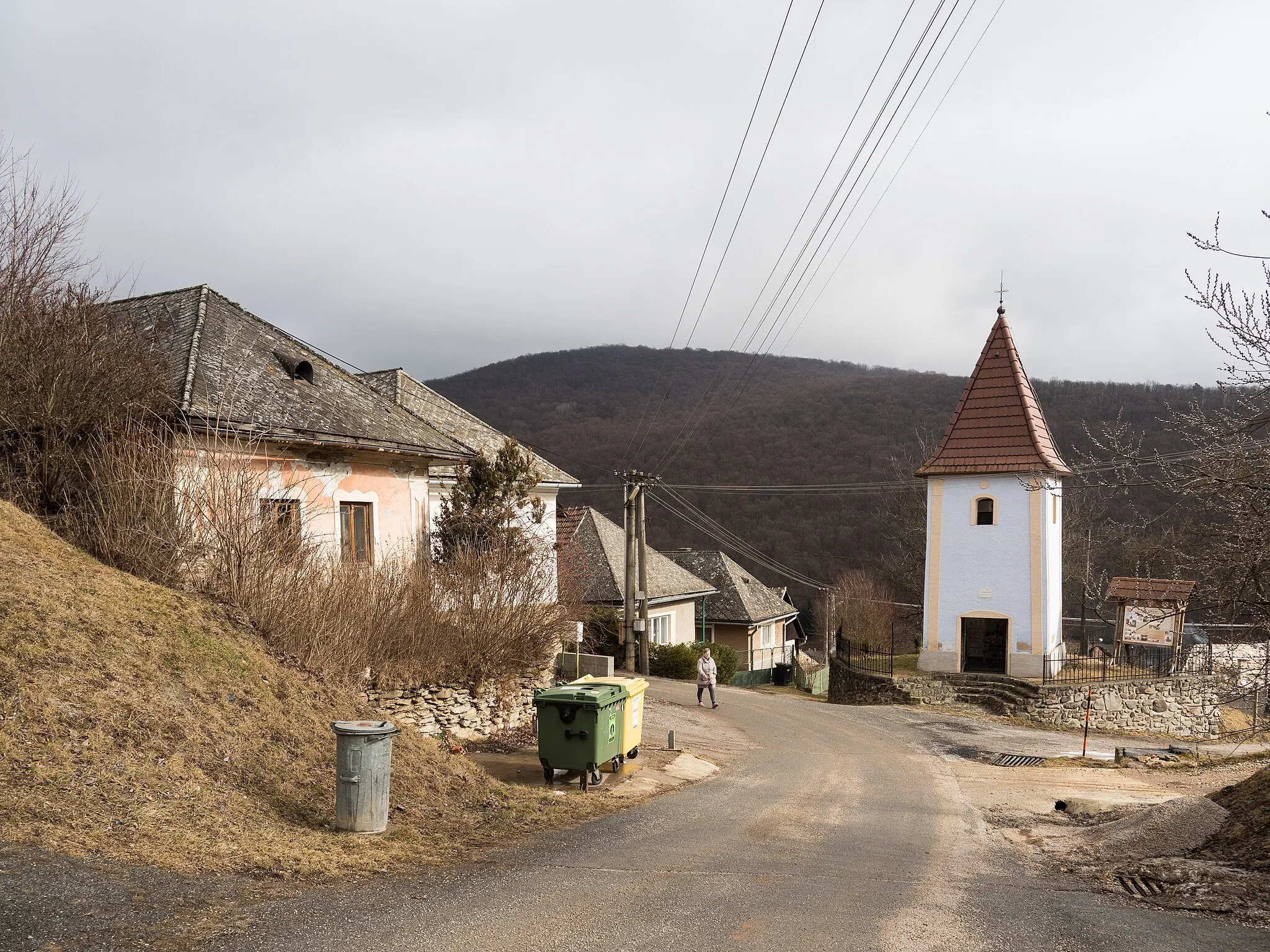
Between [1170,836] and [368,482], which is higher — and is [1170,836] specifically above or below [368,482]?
below

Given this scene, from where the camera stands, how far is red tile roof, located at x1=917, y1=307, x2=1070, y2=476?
28.3 m

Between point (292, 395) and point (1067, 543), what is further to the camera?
point (1067, 543)

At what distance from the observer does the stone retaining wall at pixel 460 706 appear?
45.3 feet

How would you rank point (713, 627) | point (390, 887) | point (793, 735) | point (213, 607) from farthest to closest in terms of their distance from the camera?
point (713, 627) < point (793, 735) < point (213, 607) < point (390, 887)

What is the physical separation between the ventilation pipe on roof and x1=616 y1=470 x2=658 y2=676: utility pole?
13976 millimetres

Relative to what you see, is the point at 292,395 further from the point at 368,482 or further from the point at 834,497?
the point at 834,497

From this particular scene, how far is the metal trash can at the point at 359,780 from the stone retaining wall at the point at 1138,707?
2127cm

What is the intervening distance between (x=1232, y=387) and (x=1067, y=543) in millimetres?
39646

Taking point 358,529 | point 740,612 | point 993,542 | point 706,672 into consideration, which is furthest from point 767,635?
point 358,529

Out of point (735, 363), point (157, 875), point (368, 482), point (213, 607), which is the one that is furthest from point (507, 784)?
point (735, 363)

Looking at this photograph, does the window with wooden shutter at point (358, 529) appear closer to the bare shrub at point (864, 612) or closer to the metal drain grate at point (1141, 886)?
the metal drain grate at point (1141, 886)

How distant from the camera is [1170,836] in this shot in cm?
1028

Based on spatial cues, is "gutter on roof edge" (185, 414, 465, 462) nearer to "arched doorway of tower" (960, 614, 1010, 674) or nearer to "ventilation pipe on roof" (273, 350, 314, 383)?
"ventilation pipe on roof" (273, 350, 314, 383)

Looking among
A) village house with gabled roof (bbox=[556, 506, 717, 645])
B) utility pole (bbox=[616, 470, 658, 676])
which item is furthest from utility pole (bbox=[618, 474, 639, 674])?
village house with gabled roof (bbox=[556, 506, 717, 645])
